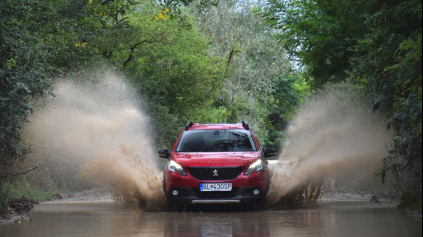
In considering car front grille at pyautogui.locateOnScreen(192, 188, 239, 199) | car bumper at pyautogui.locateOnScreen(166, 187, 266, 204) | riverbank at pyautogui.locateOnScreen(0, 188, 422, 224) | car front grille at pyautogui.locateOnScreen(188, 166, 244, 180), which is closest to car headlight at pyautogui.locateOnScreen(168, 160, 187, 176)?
car front grille at pyautogui.locateOnScreen(188, 166, 244, 180)

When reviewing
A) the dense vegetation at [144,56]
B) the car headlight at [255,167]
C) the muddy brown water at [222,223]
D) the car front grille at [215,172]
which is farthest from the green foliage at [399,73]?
the dense vegetation at [144,56]

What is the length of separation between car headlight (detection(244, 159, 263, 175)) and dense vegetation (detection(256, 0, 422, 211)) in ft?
8.22

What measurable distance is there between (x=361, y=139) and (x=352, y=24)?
6.99 m

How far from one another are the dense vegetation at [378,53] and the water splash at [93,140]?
5.56 meters

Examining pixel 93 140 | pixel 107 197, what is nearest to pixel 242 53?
pixel 107 197

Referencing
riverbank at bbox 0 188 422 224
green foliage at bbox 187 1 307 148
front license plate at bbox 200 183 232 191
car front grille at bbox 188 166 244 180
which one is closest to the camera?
front license plate at bbox 200 183 232 191

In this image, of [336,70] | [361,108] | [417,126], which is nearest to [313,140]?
[361,108]

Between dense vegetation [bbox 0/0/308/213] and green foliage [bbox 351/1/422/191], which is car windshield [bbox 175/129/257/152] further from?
dense vegetation [bbox 0/0/308/213]

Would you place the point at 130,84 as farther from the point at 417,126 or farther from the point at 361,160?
the point at 417,126

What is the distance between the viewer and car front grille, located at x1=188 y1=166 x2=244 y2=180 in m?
15.1

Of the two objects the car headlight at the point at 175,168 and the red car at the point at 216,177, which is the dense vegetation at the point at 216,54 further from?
the car headlight at the point at 175,168

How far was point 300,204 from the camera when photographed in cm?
1738

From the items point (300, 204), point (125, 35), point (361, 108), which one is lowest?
point (300, 204)

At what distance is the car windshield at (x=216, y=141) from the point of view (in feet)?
53.8
